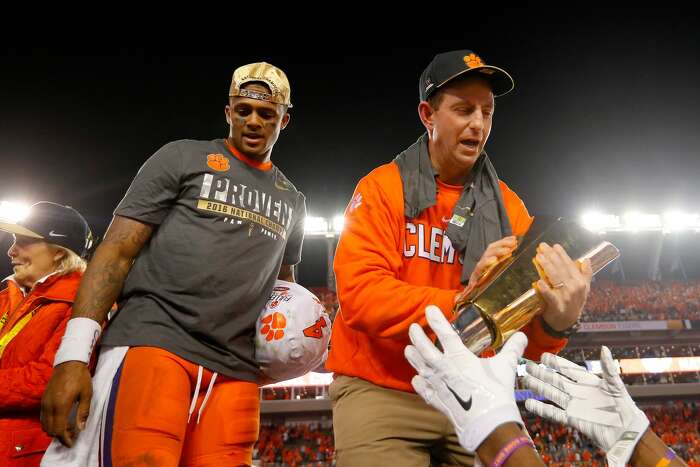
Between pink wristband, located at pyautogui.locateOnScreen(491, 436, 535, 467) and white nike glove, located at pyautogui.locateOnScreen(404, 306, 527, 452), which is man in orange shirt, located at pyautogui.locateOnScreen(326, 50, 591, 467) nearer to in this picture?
white nike glove, located at pyautogui.locateOnScreen(404, 306, 527, 452)

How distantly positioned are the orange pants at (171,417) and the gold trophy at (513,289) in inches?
45.6

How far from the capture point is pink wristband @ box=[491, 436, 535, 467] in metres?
1.20

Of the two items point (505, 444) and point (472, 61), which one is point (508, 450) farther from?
point (472, 61)

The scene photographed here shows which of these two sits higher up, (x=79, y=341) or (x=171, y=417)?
(x=79, y=341)

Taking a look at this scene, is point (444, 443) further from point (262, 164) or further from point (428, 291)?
point (262, 164)

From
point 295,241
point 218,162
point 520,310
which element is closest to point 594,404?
point 520,310

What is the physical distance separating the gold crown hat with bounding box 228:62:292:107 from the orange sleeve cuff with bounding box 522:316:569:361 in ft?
5.55

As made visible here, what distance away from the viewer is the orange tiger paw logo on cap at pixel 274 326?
2260mm

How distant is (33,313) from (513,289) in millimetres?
2742

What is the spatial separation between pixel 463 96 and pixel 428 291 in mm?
993

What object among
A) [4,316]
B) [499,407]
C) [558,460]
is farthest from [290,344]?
[558,460]

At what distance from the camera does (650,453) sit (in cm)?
158

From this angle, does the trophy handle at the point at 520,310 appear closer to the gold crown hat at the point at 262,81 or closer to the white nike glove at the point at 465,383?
the white nike glove at the point at 465,383

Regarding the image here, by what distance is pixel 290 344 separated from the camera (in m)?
2.24
